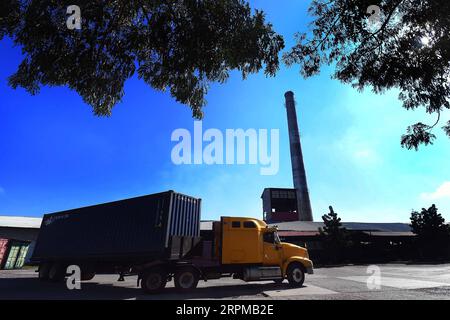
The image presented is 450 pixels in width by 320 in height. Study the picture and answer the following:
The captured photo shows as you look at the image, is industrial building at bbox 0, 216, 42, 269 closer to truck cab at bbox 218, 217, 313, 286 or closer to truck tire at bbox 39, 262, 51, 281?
truck tire at bbox 39, 262, 51, 281

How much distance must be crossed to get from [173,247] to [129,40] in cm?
829

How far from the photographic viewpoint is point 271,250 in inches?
542

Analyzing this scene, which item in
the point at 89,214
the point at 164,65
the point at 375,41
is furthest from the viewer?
the point at 89,214

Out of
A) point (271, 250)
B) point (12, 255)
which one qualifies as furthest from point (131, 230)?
point (12, 255)

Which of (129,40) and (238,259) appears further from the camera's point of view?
(238,259)

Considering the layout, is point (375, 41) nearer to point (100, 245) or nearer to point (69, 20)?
point (69, 20)

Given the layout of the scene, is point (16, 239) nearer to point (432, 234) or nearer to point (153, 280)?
point (153, 280)

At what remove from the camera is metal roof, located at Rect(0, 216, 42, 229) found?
116 ft

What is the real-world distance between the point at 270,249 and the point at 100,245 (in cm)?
823

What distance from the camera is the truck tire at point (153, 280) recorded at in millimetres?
11742

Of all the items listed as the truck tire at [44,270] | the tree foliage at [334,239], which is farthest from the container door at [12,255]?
the tree foliage at [334,239]

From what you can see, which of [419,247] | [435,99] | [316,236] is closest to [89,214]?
[435,99]

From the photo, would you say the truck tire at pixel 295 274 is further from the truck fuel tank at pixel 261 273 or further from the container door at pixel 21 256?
the container door at pixel 21 256

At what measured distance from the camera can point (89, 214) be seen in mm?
15133
